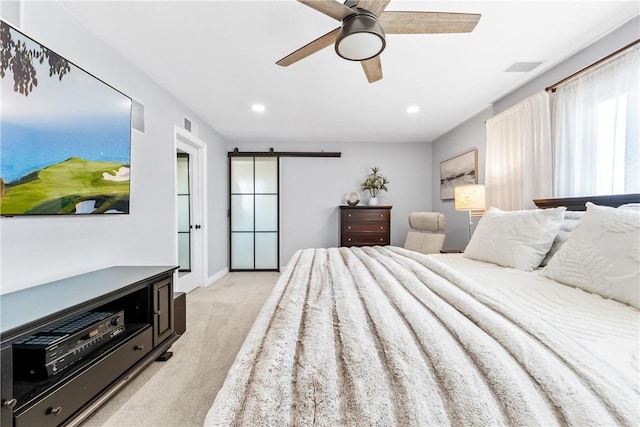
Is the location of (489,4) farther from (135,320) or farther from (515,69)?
(135,320)

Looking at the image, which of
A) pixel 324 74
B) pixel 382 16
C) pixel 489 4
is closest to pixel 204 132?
pixel 324 74

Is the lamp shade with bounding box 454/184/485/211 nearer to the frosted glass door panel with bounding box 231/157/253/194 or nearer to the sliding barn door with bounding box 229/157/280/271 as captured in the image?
the sliding barn door with bounding box 229/157/280/271

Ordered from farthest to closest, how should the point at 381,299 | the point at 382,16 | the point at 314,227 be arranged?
the point at 314,227 → the point at 382,16 → the point at 381,299

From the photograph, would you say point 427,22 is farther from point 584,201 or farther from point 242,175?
point 242,175

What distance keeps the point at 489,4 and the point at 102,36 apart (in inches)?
107

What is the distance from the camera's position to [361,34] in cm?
144

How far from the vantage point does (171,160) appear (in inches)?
118

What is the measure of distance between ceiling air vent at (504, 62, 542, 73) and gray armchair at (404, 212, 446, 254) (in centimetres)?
209

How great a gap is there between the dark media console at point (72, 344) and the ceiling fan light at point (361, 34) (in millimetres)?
1873

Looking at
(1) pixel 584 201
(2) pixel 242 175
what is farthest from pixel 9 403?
(2) pixel 242 175

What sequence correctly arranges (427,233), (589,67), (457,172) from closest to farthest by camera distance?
(589,67)
(457,172)
(427,233)

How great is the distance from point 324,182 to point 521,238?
3567 mm

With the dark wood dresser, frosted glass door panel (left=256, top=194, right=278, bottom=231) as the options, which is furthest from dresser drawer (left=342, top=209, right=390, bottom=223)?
frosted glass door panel (left=256, top=194, right=278, bottom=231)

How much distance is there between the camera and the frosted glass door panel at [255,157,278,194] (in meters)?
5.07
